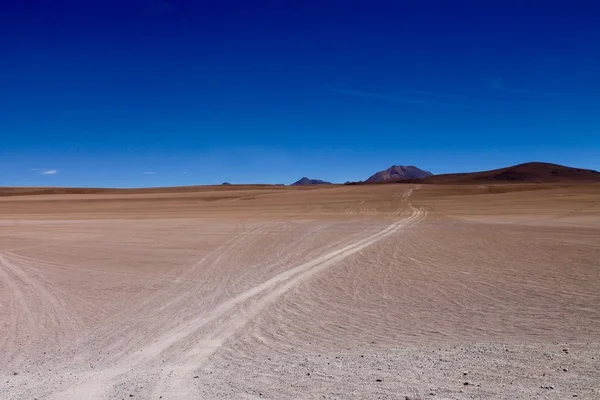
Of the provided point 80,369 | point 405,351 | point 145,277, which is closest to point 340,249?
point 145,277

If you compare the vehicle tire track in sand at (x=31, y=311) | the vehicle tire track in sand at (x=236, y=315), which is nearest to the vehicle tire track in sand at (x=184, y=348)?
the vehicle tire track in sand at (x=236, y=315)

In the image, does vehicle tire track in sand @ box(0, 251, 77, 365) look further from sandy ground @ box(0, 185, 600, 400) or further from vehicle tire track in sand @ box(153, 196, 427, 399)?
vehicle tire track in sand @ box(153, 196, 427, 399)

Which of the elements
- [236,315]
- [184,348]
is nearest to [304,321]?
[236,315]

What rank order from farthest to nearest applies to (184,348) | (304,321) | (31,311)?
(31,311), (304,321), (184,348)

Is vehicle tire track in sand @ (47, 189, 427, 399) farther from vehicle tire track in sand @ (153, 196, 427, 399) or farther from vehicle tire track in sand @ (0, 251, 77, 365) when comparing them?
vehicle tire track in sand @ (0, 251, 77, 365)

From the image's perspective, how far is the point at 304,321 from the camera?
9.36 metres

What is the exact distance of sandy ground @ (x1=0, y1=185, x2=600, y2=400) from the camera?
6.14 m

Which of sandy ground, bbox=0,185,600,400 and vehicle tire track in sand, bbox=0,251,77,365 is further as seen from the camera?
vehicle tire track in sand, bbox=0,251,77,365

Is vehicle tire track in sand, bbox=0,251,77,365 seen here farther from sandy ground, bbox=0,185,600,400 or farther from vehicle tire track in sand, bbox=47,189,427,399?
vehicle tire track in sand, bbox=47,189,427,399

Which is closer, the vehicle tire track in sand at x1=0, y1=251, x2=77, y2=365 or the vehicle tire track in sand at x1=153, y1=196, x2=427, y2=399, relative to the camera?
the vehicle tire track in sand at x1=153, y1=196, x2=427, y2=399

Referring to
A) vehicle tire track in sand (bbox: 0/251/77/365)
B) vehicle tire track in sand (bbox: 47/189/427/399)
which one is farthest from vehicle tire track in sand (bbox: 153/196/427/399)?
vehicle tire track in sand (bbox: 0/251/77/365)

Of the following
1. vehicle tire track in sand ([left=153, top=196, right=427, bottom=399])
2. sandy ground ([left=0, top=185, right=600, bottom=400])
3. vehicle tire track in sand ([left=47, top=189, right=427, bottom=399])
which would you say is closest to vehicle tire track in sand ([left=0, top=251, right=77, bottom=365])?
sandy ground ([left=0, top=185, right=600, bottom=400])

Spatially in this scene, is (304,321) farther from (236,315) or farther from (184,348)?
(184,348)

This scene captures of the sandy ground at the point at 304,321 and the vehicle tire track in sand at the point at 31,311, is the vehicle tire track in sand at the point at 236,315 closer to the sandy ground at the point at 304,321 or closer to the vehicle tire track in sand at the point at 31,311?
the sandy ground at the point at 304,321
